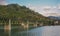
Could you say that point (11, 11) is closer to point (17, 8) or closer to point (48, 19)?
point (17, 8)

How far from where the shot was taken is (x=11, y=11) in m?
5.89

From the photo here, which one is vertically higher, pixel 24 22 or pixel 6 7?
pixel 6 7

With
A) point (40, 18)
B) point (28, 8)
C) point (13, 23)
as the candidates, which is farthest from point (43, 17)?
point (13, 23)

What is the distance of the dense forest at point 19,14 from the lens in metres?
5.78

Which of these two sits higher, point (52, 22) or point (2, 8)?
point (2, 8)

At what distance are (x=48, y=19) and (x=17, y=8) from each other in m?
0.98

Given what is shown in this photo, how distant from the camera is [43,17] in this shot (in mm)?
5863

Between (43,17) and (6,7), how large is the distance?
3.79 feet

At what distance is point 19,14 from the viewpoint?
230 inches

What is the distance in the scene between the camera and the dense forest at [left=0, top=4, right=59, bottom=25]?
5.78 m

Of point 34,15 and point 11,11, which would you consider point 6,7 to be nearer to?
point 11,11

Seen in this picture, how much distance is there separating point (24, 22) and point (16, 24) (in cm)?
26

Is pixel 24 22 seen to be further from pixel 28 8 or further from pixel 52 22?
pixel 52 22

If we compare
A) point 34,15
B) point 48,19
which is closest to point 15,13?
point 34,15
